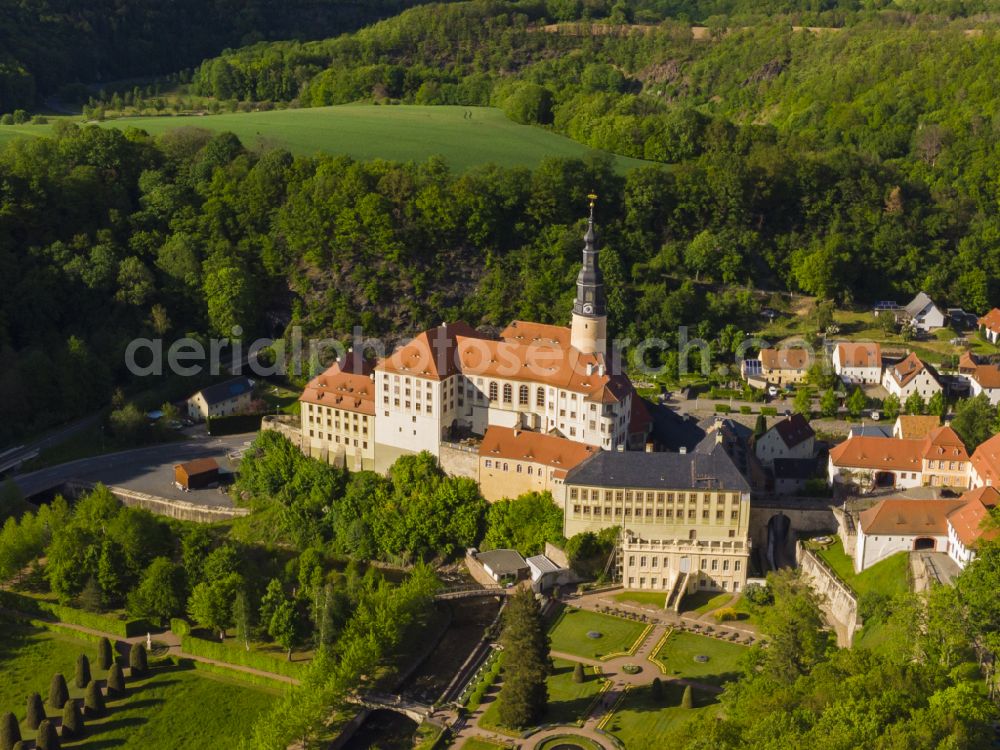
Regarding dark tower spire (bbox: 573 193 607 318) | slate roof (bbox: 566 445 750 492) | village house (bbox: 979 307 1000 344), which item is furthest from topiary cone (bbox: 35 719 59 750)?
village house (bbox: 979 307 1000 344)

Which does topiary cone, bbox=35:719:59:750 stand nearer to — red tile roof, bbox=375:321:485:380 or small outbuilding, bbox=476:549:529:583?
small outbuilding, bbox=476:549:529:583

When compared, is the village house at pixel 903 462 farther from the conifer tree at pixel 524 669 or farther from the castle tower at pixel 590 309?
the conifer tree at pixel 524 669

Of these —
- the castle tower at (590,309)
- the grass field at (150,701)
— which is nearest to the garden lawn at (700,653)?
the castle tower at (590,309)

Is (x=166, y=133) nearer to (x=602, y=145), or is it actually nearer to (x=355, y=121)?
(x=355, y=121)

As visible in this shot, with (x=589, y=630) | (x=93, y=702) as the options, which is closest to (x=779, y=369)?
(x=589, y=630)

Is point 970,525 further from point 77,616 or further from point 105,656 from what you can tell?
point 77,616

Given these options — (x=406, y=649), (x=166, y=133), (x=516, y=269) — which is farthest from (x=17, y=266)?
(x=406, y=649)
